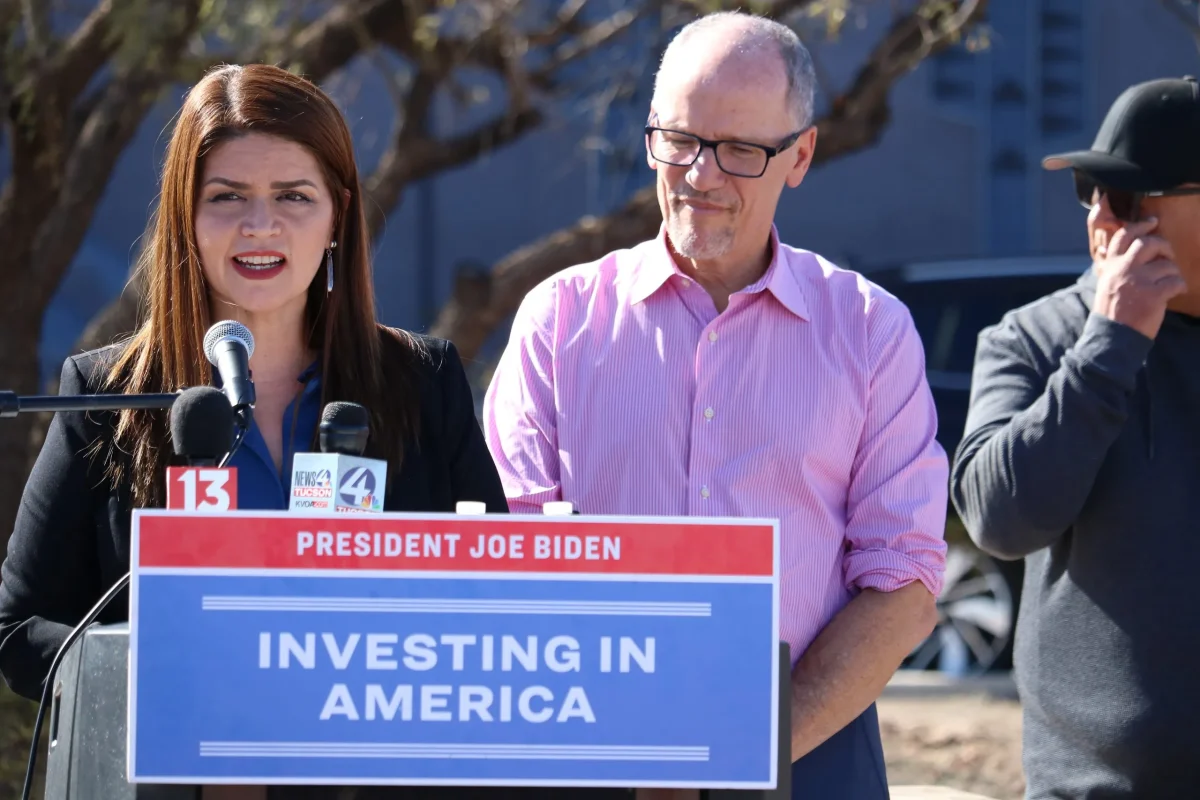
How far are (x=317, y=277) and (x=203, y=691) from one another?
1164 millimetres

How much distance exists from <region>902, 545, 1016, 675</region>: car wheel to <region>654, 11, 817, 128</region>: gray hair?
5.45m

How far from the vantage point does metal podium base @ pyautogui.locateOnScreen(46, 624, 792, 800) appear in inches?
70.0

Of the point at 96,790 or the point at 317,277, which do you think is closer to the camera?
the point at 96,790

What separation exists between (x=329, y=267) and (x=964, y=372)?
563 centimetres

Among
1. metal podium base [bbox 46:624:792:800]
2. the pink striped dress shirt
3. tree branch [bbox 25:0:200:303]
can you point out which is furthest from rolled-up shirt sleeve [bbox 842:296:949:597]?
tree branch [bbox 25:0:200:303]

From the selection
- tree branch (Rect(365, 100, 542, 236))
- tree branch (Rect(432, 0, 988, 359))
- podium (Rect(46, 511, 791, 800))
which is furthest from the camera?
tree branch (Rect(365, 100, 542, 236))

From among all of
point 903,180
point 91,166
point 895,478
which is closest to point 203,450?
point 895,478

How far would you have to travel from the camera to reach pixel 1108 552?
2840 mm

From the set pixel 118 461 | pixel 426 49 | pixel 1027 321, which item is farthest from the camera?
pixel 426 49

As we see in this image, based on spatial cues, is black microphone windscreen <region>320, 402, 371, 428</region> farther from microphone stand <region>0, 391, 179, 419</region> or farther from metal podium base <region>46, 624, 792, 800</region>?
metal podium base <region>46, 624, 792, 800</region>

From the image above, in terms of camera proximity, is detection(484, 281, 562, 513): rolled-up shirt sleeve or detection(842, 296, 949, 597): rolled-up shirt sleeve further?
detection(484, 281, 562, 513): rolled-up shirt sleeve

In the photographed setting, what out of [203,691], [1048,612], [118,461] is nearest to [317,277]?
[118,461]

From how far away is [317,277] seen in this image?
2.79m

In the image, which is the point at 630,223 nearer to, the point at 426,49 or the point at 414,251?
the point at 426,49
